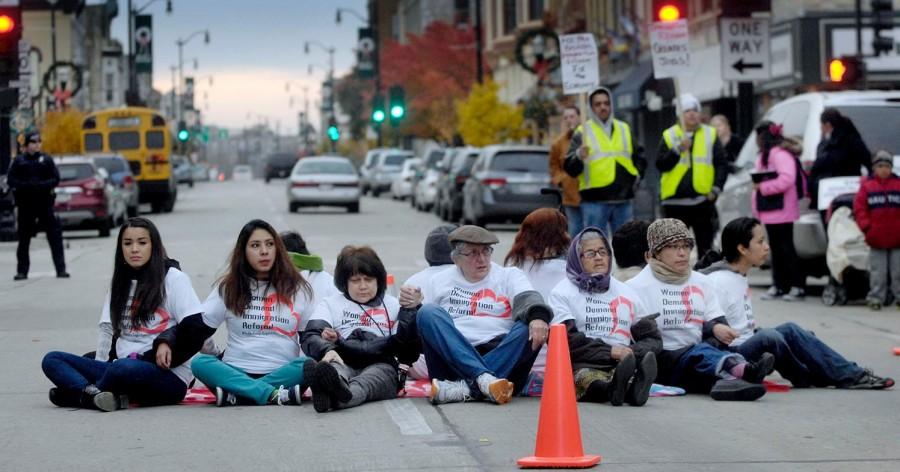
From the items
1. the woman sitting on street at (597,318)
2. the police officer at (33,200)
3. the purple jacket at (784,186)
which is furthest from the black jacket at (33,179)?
the woman sitting on street at (597,318)

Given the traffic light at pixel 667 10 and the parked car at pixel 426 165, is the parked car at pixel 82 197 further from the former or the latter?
the traffic light at pixel 667 10

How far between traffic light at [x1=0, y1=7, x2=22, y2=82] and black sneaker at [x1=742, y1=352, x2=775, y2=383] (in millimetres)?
14678

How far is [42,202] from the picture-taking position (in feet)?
67.7

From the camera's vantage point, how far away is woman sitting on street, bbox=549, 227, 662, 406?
9.73 m

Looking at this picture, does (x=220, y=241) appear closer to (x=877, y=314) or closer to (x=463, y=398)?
(x=877, y=314)

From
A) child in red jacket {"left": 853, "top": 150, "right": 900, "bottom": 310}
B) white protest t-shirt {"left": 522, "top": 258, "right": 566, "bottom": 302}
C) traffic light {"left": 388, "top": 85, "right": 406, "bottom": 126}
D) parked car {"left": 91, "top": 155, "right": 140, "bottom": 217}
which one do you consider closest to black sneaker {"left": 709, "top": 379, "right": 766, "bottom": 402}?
white protest t-shirt {"left": 522, "top": 258, "right": 566, "bottom": 302}

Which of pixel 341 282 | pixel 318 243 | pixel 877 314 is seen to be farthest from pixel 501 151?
pixel 341 282

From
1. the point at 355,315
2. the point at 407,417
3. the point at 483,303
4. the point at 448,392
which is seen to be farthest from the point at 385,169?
the point at 407,417

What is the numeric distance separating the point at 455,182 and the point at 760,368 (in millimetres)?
25652

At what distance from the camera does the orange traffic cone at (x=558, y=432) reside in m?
7.40

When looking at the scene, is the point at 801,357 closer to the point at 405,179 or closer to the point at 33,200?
the point at 33,200

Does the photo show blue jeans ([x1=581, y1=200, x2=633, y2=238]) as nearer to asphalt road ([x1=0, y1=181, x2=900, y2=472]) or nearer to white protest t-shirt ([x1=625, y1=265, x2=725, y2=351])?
asphalt road ([x1=0, y1=181, x2=900, y2=472])

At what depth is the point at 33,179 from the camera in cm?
2048

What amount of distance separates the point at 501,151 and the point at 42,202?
1265 cm
